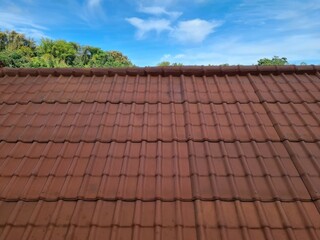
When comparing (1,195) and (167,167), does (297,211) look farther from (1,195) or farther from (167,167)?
(1,195)

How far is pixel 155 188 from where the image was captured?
2.97m

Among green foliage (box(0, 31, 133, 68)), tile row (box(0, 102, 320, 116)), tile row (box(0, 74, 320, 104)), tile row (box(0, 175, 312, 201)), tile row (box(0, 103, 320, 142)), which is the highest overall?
green foliage (box(0, 31, 133, 68))

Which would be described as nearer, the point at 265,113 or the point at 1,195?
the point at 1,195

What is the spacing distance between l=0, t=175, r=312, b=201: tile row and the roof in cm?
1

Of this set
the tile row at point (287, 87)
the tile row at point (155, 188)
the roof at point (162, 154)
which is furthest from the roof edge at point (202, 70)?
the tile row at point (155, 188)

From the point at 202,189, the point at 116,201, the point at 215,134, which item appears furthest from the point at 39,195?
the point at 215,134

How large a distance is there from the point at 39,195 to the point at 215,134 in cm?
244

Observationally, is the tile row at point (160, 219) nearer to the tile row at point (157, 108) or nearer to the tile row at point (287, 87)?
the tile row at point (157, 108)

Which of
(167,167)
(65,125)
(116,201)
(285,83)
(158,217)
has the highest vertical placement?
(285,83)

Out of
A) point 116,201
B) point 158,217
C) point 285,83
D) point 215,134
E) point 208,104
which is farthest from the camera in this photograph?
point 285,83

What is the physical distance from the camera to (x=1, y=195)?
9.70ft

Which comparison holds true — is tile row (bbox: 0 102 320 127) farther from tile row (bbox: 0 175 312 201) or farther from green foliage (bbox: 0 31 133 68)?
green foliage (bbox: 0 31 133 68)

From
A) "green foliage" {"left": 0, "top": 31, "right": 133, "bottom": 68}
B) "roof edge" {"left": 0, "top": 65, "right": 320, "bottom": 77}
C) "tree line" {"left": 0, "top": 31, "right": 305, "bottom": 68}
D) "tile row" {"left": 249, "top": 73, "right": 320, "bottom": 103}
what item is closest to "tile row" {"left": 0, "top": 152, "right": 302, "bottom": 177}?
"tile row" {"left": 249, "top": 73, "right": 320, "bottom": 103}

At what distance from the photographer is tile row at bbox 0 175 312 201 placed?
286 centimetres
